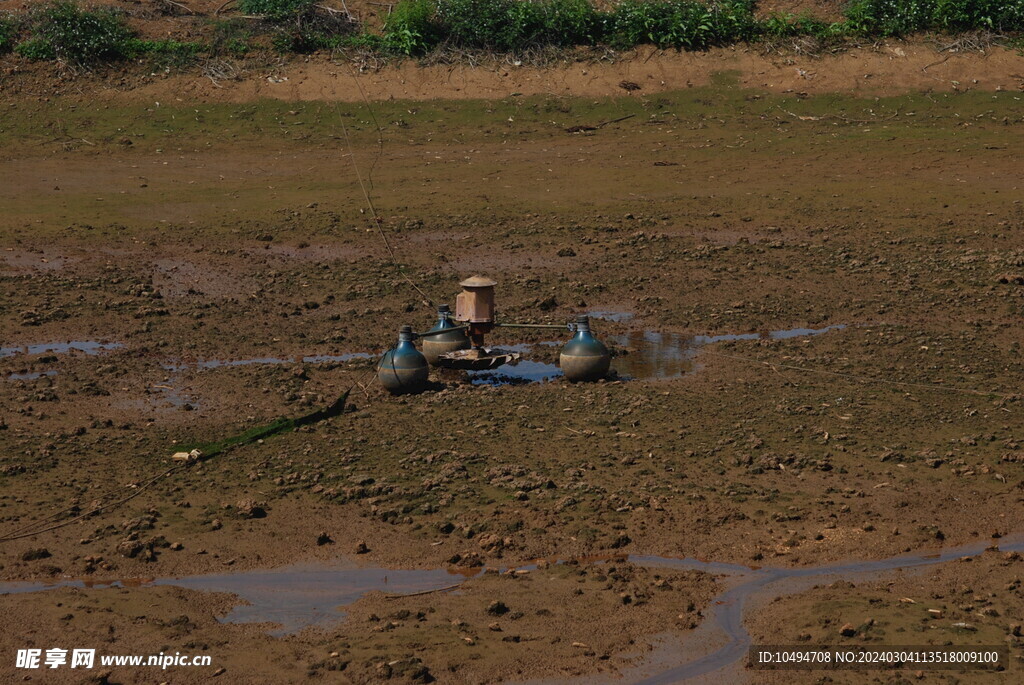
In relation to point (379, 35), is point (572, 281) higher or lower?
lower

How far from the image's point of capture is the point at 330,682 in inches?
292

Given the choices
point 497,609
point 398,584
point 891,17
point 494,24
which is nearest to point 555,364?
point 398,584

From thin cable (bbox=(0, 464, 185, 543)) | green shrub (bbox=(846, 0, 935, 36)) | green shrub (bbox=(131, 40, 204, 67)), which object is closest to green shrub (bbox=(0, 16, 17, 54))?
green shrub (bbox=(131, 40, 204, 67))

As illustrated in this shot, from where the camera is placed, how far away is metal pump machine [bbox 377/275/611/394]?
12.4m

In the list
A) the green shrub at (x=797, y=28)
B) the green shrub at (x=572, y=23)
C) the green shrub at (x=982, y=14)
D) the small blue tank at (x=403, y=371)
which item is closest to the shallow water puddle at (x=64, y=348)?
the small blue tank at (x=403, y=371)

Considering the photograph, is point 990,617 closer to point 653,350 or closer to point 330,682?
point 330,682

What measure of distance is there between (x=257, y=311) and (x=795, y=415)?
609cm

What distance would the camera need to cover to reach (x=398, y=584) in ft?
29.2

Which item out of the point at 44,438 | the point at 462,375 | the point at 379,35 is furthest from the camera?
the point at 379,35

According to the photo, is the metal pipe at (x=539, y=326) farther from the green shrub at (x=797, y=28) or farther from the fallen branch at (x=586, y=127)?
the green shrub at (x=797, y=28)

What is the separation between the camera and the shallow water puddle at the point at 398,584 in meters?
8.35

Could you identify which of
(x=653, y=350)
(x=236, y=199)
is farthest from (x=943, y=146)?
(x=236, y=199)

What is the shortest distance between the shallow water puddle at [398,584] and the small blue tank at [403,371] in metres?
3.38

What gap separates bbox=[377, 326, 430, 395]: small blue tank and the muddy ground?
0.16 meters
